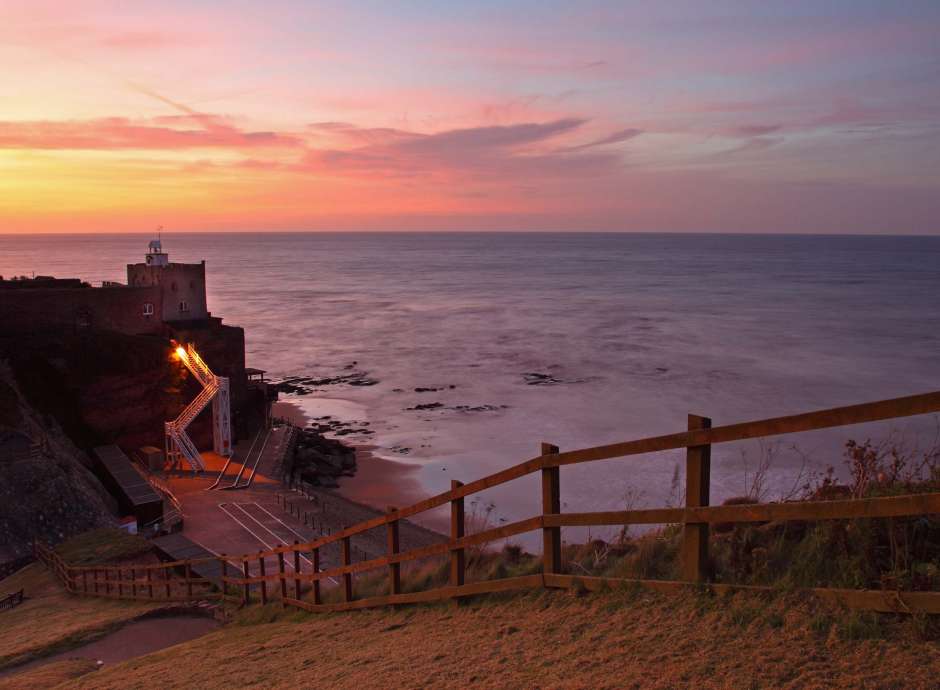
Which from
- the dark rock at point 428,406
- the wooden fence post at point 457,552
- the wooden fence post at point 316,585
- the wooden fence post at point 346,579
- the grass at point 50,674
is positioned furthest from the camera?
the dark rock at point 428,406

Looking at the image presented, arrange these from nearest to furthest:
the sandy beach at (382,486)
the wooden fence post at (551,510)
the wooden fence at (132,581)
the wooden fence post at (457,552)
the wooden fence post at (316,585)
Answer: the wooden fence post at (551,510) → the wooden fence post at (457,552) → the wooden fence post at (316,585) → the wooden fence at (132,581) → the sandy beach at (382,486)

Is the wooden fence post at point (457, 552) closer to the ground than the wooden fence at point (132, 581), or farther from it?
farther from it

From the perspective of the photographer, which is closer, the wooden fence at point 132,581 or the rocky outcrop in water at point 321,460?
the wooden fence at point 132,581

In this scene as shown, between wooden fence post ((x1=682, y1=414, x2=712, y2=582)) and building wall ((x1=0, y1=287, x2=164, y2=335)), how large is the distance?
37530 millimetres

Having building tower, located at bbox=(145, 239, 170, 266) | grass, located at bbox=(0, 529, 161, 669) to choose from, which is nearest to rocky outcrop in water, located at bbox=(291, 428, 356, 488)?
building tower, located at bbox=(145, 239, 170, 266)

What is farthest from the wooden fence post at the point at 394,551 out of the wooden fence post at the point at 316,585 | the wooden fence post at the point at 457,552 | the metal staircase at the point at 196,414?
the metal staircase at the point at 196,414

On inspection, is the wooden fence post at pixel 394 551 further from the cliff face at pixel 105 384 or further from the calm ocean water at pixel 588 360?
the cliff face at pixel 105 384

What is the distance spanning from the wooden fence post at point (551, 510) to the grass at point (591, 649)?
262 mm

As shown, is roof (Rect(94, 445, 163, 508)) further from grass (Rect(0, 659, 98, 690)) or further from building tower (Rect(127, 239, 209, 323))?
Answer: grass (Rect(0, 659, 98, 690))

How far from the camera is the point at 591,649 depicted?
4.90m

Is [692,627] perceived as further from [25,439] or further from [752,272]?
[752,272]

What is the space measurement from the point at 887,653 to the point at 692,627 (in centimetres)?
114

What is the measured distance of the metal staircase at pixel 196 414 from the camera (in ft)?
117

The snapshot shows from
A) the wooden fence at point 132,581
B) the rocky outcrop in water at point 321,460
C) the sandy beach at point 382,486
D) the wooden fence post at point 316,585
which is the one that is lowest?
the sandy beach at point 382,486
